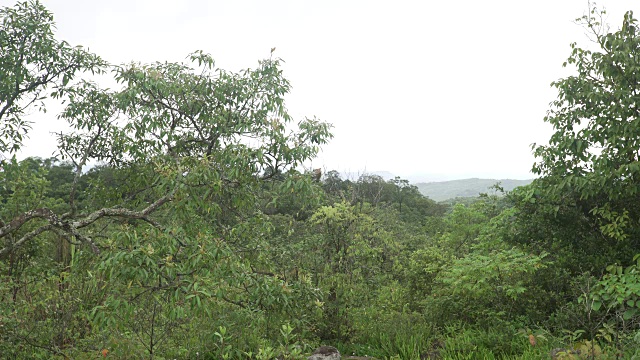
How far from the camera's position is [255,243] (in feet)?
20.4

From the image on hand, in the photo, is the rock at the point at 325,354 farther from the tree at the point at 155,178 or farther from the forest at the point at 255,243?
the tree at the point at 155,178

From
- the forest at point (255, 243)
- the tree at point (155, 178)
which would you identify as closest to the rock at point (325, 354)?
the forest at point (255, 243)

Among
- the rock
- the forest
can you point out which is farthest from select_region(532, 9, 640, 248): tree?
the rock

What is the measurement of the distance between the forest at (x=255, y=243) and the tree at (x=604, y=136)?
37mm

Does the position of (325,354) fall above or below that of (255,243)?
below

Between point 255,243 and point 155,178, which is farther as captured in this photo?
point 255,243

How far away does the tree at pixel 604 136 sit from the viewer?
685 cm

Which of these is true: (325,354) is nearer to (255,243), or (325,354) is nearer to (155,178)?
(255,243)

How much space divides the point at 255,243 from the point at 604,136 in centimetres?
609

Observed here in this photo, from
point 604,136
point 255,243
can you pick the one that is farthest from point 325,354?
point 604,136

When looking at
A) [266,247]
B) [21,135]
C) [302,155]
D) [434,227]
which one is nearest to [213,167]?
[302,155]

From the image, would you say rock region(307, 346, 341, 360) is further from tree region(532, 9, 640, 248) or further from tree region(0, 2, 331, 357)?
tree region(532, 9, 640, 248)

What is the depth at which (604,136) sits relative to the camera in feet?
23.5

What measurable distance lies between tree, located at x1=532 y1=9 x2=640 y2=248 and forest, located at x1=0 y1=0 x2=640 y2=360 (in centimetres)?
4
